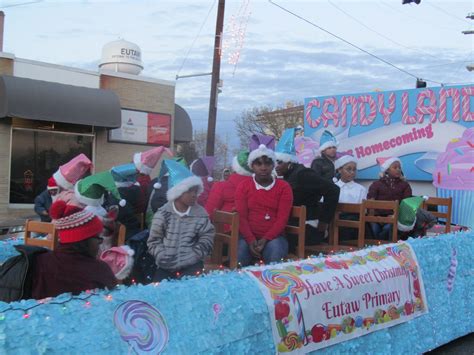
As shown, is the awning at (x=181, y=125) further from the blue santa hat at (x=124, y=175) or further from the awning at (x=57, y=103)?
the blue santa hat at (x=124, y=175)

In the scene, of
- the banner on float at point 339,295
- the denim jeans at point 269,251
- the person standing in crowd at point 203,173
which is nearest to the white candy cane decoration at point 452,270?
the banner on float at point 339,295

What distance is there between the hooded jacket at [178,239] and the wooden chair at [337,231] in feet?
5.26

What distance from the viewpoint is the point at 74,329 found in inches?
85.7

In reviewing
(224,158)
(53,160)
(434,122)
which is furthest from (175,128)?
(224,158)

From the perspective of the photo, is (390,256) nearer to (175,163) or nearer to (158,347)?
(175,163)

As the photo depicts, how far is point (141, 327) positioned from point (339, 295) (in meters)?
1.50

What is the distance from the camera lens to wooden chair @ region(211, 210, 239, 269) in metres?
3.97

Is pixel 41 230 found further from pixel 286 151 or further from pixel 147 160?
pixel 286 151

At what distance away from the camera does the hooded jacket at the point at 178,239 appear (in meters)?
3.62

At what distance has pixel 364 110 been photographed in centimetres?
788

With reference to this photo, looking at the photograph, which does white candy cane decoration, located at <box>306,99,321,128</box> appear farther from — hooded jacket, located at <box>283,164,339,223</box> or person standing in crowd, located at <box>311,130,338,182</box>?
hooded jacket, located at <box>283,164,339,223</box>

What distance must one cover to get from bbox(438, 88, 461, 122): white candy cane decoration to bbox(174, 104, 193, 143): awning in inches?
458

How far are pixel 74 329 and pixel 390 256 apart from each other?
2.67 m

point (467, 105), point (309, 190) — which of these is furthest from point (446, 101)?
point (309, 190)
